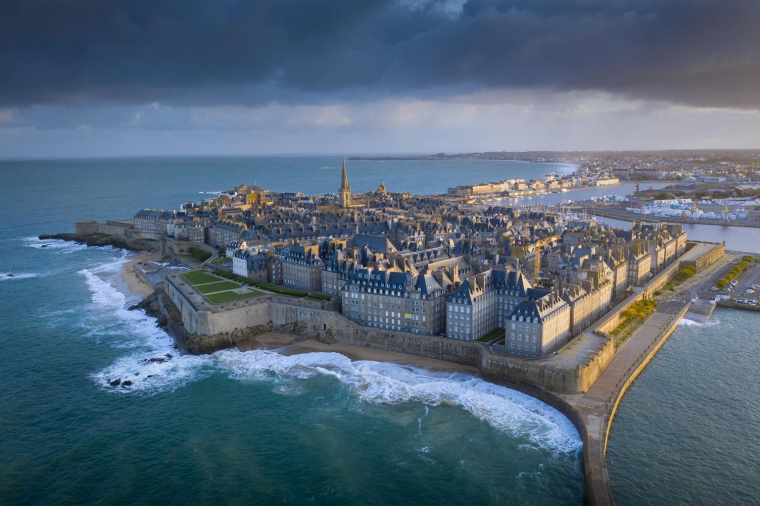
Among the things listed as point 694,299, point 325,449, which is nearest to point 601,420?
point 325,449

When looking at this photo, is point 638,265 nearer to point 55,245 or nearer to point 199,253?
point 199,253

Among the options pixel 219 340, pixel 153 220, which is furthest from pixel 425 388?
pixel 153 220

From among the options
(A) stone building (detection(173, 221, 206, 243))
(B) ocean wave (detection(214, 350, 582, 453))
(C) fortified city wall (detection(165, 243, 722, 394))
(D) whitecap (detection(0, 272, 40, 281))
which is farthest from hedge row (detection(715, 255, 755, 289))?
(D) whitecap (detection(0, 272, 40, 281))

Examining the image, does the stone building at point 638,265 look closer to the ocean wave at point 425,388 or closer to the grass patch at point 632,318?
the grass patch at point 632,318

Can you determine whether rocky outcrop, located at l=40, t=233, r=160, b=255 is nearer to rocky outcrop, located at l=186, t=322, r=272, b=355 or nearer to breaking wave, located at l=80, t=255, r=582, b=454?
breaking wave, located at l=80, t=255, r=582, b=454

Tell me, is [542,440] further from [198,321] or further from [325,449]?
[198,321]

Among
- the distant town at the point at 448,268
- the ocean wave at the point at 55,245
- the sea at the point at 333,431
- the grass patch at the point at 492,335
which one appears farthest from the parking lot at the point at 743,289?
the ocean wave at the point at 55,245
